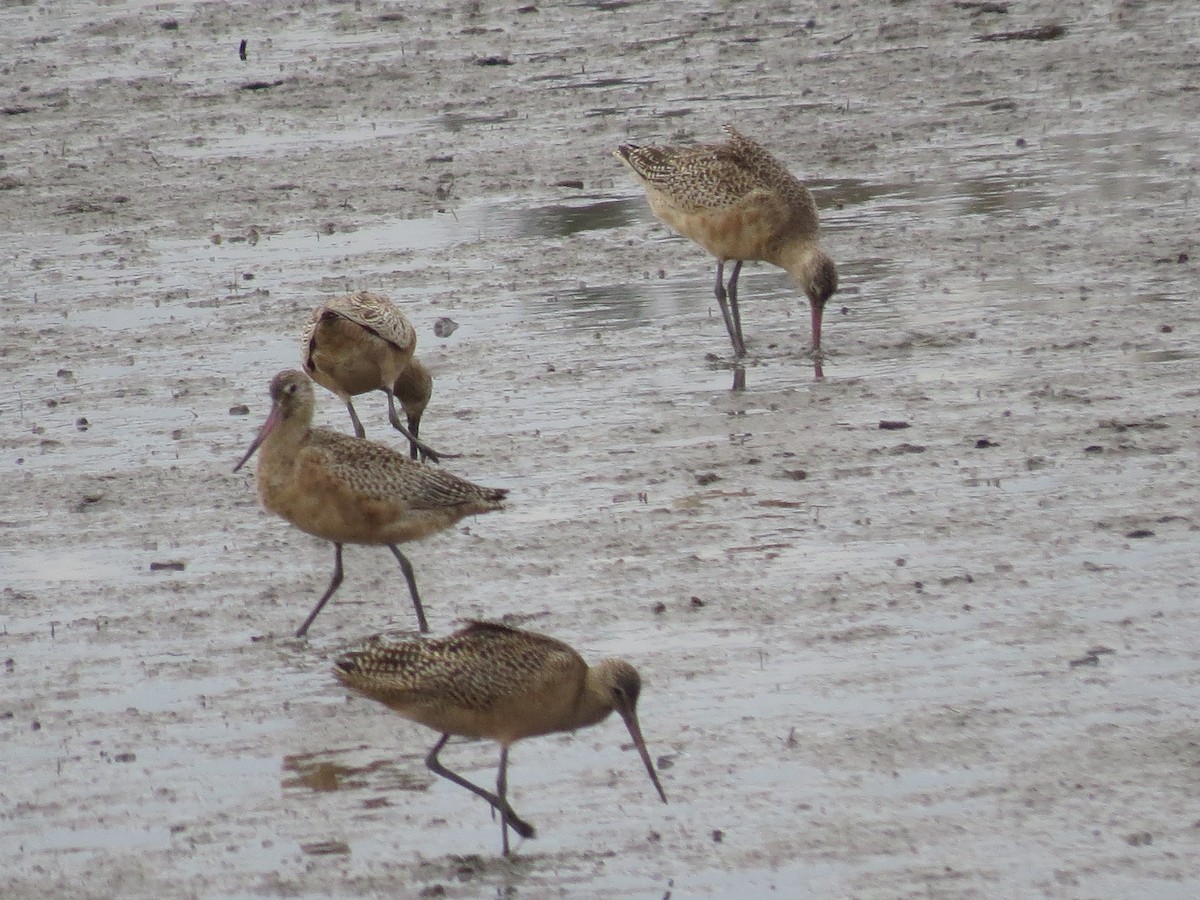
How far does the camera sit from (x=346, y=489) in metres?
6.92

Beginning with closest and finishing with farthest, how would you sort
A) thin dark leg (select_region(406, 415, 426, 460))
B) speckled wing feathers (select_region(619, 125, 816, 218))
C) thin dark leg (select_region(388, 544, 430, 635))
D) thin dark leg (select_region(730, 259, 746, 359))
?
thin dark leg (select_region(388, 544, 430, 635))
thin dark leg (select_region(406, 415, 426, 460))
thin dark leg (select_region(730, 259, 746, 359))
speckled wing feathers (select_region(619, 125, 816, 218))

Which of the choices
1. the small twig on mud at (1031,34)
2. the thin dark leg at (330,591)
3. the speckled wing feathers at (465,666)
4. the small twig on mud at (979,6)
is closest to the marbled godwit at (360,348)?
the thin dark leg at (330,591)

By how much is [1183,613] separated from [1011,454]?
1.72 meters

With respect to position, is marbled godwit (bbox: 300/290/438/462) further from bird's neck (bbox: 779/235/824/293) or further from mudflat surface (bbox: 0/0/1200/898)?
bird's neck (bbox: 779/235/824/293)

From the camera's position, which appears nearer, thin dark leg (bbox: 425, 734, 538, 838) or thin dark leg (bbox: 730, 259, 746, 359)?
thin dark leg (bbox: 425, 734, 538, 838)

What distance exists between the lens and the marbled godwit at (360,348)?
8.67m

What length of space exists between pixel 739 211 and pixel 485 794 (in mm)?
5453

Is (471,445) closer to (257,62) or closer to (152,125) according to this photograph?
(152,125)

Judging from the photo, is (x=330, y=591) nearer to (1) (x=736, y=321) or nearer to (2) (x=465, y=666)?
(2) (x=465, y=666)

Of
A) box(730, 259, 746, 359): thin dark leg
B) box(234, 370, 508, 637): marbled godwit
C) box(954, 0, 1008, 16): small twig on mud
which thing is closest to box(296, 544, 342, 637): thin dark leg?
box(234, 370, 508, 637): marbled godwit

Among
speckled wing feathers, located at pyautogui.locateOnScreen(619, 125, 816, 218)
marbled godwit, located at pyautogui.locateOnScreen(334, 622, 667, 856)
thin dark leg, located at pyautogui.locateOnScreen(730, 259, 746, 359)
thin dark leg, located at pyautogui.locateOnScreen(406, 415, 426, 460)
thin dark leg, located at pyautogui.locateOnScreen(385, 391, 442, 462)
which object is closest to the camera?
marbled godwit, located at pyautogui.locateOnScreen(334, 622, 667, 856)

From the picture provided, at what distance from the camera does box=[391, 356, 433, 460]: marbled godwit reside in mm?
9008

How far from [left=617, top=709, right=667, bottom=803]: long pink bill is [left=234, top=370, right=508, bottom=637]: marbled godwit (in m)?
1.46

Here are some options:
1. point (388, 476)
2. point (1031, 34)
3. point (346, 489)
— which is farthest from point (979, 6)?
point (346, 489)
